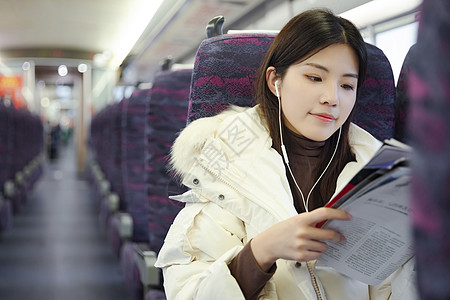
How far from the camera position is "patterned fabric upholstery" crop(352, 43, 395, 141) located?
141cm

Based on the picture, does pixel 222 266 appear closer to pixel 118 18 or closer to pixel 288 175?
pixel 288 175

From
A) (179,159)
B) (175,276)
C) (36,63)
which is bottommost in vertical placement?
(175,276)

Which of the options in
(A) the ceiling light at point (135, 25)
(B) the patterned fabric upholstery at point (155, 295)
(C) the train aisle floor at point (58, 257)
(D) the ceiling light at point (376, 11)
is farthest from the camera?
(A) the ceiling light at point (135, 25)

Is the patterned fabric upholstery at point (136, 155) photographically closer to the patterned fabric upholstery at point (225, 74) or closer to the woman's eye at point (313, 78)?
the patterned fabric upholstery at point (225, 74)

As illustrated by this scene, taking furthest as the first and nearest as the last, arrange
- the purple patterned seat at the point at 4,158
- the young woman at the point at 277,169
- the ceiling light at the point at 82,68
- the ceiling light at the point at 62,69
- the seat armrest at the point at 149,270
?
the ceiling light at the point at 62,69
the ceiling light at the point at 82,68
the purple patterned seat at the point at 4,158
the seat armrest at the point at 149,270
the young woman at the point at 277,169

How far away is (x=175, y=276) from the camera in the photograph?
1.07 m

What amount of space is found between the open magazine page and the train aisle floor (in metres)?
2.58

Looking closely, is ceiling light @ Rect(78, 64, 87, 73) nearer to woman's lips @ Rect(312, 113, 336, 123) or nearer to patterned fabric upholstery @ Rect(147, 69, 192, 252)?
patterned fabric upholstery @ Rect(147, 69, 192, 252)

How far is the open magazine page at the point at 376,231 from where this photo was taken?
2.30ft

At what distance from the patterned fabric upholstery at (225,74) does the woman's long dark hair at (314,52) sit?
12cm

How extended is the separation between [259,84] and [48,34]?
37.8 feet

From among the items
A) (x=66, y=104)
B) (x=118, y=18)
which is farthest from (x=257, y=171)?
(x=66, y=104)

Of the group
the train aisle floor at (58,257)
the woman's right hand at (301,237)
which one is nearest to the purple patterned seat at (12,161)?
the train aisle floor at (58,257)

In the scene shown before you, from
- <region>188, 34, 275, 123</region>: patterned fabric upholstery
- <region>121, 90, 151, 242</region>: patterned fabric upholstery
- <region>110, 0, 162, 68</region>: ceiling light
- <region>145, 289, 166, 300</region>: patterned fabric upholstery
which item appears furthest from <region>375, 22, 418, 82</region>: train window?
<region>110, 0, 162, 68</region>: ceiling light
